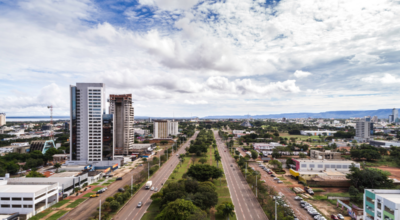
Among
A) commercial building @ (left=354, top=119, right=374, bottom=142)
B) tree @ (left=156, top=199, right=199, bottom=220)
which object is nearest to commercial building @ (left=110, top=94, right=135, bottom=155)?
tree @ (left=156, top=199, right=199, bottom=220)

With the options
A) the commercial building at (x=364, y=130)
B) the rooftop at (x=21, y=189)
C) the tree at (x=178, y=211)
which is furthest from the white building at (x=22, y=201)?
the commercial building at (x=364, y=130)

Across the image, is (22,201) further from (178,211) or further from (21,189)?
(178,211)

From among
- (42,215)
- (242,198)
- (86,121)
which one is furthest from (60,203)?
(242,198)

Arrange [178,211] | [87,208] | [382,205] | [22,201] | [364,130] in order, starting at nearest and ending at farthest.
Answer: [382,205] < [178,211] < [22,201] < [87,208] < [364,130]

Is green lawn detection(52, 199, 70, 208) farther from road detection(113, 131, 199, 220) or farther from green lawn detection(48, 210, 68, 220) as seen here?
road detection(113, 131, 199, 220)

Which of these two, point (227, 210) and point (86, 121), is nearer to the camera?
point (227, 210)

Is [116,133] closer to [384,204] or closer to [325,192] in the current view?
[325,192]

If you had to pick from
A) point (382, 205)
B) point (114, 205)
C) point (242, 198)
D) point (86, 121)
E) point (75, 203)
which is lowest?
point (75, 203)

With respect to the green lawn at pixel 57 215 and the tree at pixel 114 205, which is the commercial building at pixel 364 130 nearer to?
the tree at pixel 114 205
